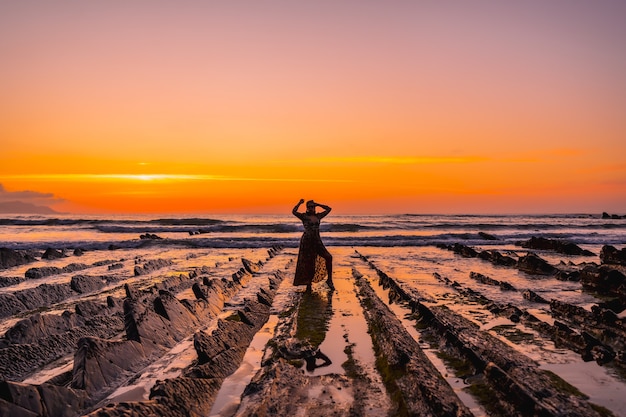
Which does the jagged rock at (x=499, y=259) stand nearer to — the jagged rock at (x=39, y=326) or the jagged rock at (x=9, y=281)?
the jagged rock at (x=39, y=326)

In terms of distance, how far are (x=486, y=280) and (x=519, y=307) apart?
14.0ft

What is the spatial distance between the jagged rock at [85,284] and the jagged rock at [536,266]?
1428 centimetres

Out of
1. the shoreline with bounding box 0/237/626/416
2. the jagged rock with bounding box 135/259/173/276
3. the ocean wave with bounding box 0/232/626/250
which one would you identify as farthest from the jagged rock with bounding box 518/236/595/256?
the jagged rock with bounding box 135/259/173/276

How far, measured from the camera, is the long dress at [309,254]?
12531mm

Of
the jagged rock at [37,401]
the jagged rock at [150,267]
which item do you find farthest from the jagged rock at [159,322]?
the jagged rock at [150,267]

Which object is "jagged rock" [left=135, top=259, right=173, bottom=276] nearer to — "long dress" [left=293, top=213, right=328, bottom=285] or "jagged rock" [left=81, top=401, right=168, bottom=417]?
"long dress" [left=293, top=213, right=328, bottom=285]

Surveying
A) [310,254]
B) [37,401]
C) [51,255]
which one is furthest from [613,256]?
[51,255]

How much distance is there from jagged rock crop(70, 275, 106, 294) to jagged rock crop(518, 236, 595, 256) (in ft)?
76.7

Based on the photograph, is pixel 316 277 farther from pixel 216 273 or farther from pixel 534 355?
pixel 534 355

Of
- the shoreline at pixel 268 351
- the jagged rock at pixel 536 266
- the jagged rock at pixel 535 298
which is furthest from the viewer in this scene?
the jagged rock at pixel 536 266

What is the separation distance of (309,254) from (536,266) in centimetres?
897

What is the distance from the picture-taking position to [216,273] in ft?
53.7

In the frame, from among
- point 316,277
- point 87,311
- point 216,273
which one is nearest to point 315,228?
point 316,277

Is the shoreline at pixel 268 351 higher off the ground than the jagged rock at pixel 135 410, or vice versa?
the jagged rock at pixel 135 410
